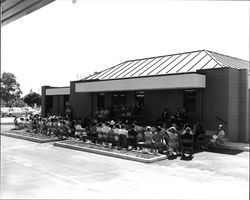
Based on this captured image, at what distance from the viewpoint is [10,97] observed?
3.50 meters

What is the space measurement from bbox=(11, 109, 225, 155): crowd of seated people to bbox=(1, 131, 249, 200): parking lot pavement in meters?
1.25

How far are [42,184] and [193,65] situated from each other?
37.3 ft

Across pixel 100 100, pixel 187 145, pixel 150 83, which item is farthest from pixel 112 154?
pixel 100 100

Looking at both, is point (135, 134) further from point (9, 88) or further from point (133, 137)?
point (9, 88)

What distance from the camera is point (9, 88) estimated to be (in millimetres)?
3342

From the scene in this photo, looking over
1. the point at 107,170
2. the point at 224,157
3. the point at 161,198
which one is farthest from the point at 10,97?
the point at 224,157

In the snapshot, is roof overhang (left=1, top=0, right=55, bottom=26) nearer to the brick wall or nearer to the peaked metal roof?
the peaked metal roof

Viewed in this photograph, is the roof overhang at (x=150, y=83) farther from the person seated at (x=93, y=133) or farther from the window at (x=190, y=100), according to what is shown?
the person seated at (x=93, y=133)

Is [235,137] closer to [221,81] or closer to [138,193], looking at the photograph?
[221,81]

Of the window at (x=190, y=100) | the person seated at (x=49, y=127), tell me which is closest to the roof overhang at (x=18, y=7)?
the window at (x=190, y=100)

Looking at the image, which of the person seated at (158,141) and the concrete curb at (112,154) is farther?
the person seated at (158,141)

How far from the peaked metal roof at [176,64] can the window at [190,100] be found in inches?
45.8

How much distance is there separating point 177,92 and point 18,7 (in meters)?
14.3

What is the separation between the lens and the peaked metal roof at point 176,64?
49.5 ft
